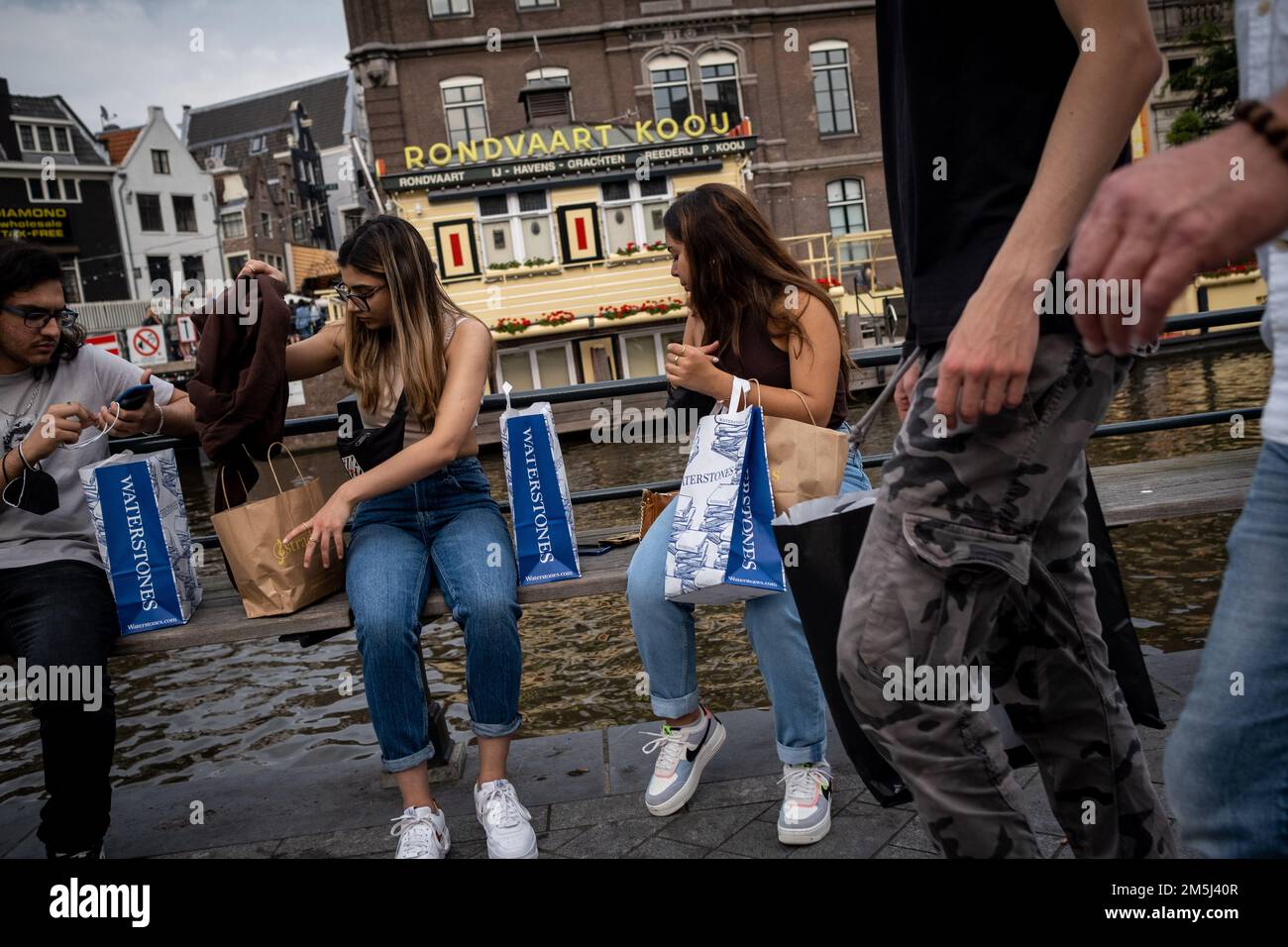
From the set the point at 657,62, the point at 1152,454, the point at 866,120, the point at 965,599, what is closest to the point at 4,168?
the point at 657,62

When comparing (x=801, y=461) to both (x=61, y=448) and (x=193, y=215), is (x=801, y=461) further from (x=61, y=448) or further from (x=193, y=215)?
(x=193, y=215)

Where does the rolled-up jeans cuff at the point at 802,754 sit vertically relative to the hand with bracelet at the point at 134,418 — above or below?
below

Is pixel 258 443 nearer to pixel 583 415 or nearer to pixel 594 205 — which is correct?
pixel 583 415

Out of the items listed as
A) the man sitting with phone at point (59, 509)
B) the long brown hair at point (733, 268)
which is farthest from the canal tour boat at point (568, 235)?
the long brown hair at point (733, 268)

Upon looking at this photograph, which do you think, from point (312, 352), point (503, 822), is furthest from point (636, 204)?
point (503, 822)

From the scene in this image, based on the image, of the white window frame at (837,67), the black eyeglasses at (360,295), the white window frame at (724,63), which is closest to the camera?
the black eyeglasses at (360,295)

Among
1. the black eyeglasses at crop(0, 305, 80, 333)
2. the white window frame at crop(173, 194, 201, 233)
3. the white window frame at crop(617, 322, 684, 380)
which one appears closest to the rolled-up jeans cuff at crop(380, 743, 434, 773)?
the black eyeglasses at crop(0, 305, 80, 333)

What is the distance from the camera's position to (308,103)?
2761 inches

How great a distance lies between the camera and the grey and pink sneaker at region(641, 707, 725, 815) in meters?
3.01

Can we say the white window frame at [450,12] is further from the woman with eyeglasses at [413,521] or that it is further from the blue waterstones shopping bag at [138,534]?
the blue waterstones shopping bag at [138,534]

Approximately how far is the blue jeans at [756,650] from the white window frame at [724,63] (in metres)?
31.3

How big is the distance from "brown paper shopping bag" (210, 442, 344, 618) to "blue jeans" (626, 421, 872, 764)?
3.24 ft

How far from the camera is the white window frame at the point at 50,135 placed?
4578 cm

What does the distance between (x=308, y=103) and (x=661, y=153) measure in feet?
176
